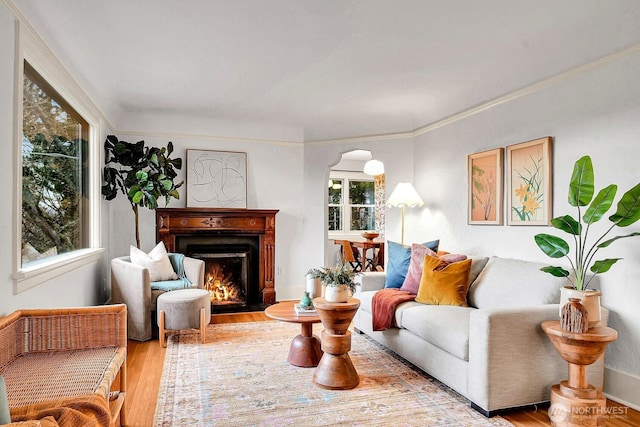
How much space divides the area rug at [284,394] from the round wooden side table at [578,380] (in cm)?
34

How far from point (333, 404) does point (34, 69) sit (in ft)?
9.47

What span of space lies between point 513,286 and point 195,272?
3119 millimetres

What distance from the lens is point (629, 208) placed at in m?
2.59

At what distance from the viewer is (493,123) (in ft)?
13.9

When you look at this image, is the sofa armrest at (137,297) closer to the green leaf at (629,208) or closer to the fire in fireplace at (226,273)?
the fire in fireplace at (226,273)

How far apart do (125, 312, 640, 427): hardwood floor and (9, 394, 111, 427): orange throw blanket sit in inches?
36.8

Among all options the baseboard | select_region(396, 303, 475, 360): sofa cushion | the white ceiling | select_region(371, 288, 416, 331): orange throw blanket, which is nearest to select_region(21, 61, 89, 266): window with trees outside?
the white ceiling

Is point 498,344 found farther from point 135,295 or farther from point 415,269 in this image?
point 135,295

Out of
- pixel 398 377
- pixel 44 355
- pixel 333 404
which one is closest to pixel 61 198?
pixel 44 355

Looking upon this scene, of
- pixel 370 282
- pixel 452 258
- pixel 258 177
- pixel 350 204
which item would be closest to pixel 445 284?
pixel 452 258

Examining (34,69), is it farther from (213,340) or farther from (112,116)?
(213,340)

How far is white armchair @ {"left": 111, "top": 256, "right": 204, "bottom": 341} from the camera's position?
159 inches

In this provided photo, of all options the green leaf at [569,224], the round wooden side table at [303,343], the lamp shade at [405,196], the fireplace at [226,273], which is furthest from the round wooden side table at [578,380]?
the fireplace at [226,273]

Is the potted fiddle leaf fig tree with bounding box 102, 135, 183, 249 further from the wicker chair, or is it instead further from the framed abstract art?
the wicker chair
